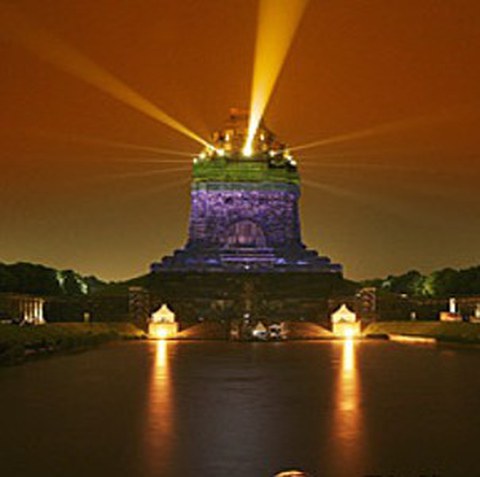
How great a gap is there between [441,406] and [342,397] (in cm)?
244

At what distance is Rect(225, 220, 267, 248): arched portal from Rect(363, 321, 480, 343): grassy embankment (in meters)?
27.9

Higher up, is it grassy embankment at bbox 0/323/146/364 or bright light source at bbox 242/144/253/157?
bright light source at bbox 242/144/253/157

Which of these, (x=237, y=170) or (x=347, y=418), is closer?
(x=347, y=418)

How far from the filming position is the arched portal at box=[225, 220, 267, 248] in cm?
8531

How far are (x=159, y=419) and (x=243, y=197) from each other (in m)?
68.9

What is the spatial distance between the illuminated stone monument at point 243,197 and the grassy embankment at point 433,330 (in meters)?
25.8

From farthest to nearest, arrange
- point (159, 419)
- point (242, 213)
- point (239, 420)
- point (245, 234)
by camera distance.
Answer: point (245, 234) < point (242, 213) < point (159, 419) < point (239, 420)

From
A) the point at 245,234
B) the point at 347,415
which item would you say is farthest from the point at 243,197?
the point at 347,415

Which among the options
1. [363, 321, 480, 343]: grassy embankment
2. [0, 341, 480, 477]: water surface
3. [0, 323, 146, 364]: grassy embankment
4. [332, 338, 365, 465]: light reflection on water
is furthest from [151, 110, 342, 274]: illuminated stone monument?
[332, 338, 365, 465]: light reflection on water

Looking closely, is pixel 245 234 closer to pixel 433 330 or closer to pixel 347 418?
pixel 433 330

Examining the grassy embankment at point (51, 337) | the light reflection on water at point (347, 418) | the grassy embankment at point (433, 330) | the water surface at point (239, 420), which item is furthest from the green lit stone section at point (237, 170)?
the light reflection on water at point (347, 418)

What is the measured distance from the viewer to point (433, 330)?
4794 centimetres

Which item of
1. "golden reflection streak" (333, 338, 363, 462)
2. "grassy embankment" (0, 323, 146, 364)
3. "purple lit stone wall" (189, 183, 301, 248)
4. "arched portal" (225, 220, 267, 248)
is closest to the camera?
"golden reflection streak" (333, 338, 363, 462)

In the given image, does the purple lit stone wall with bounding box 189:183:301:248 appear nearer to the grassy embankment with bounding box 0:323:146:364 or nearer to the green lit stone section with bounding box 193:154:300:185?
the green lit stone section with bounding box 193:154:300:185
